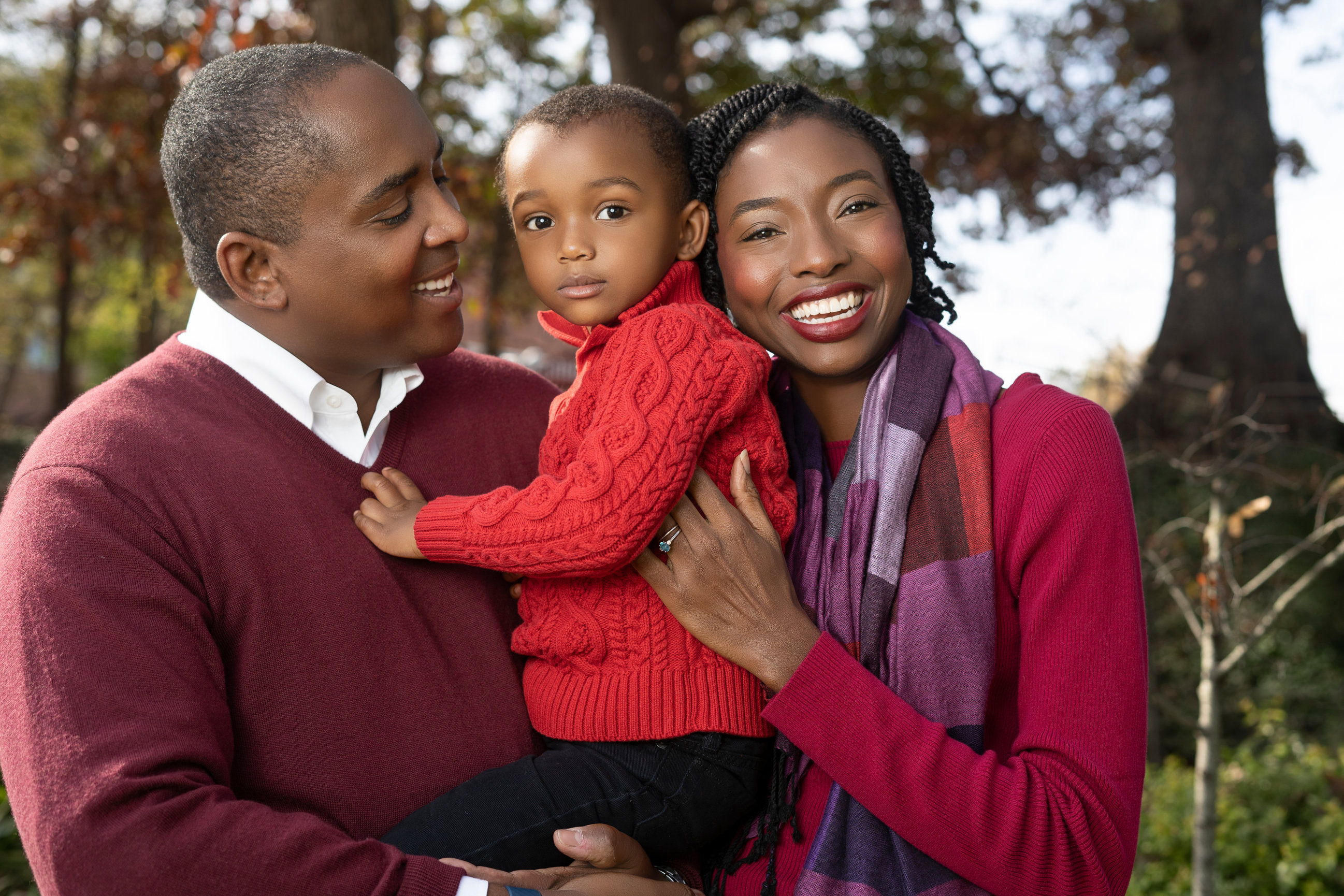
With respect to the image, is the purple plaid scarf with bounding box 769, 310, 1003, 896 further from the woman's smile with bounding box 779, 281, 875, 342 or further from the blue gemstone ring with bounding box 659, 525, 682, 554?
the blue gemstone ring with bounding box 659, 525, 682, 554

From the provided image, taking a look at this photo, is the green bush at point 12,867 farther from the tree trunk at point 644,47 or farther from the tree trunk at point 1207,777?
the tree trunk at point 644,47

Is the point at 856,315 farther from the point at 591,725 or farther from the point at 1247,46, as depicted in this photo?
the point at 1247,46

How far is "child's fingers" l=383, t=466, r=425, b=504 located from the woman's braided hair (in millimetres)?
879

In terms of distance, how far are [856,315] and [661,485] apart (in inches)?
25.1

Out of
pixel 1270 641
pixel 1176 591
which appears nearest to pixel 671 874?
pixel 1176 591

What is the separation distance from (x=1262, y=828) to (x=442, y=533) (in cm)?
487

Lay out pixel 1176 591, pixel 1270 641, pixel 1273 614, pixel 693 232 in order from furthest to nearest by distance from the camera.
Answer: pixel 1270 641 < pixel 1176 591 < pixel 1273 614 < pixel 693 232

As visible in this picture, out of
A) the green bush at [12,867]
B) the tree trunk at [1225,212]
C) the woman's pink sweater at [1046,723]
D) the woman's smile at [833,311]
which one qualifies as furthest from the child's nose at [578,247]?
the tree trunk at [1225,212]

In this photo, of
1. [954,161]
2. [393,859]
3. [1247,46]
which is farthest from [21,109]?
[393,859]

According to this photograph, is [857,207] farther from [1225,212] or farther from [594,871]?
[1225,212]

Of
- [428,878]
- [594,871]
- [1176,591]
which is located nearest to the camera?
[428,878]

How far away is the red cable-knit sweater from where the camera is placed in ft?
6.15

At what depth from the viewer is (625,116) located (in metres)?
2.20

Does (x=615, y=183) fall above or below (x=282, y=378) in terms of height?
above
